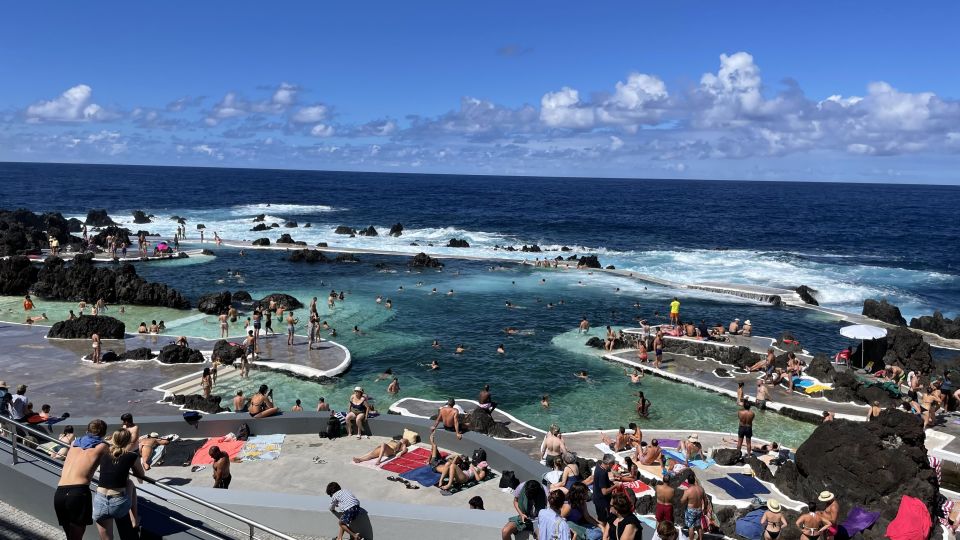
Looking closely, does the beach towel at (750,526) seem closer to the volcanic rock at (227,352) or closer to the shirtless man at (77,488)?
the shirtless man at (77,488)

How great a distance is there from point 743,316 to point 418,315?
20.1 m

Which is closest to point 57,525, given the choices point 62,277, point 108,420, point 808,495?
point 108,420

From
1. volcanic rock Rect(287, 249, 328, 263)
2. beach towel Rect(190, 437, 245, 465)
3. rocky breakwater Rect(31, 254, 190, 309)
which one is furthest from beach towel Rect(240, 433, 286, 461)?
volcanic rock Rect(287, 249, 328, 263)

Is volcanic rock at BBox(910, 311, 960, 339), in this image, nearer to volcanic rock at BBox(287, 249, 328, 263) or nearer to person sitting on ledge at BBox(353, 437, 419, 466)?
person sitting on ledge at BBox(353, 437, 419, 466)

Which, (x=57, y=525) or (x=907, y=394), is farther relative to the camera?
(x=907, y=394)

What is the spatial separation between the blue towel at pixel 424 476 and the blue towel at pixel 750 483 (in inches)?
310

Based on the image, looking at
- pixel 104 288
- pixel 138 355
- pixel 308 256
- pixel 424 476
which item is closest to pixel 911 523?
pixel 424 476

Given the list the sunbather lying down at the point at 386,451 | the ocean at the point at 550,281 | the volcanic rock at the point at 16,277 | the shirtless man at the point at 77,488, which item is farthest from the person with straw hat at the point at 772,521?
the volcanic rock at the point at 16,277

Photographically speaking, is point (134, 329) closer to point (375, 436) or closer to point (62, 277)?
point (62, 277)

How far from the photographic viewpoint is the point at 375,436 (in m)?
15.0

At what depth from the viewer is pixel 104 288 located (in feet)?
121

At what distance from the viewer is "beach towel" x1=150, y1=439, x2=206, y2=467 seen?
13523 mm

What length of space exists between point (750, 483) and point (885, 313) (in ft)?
96.7

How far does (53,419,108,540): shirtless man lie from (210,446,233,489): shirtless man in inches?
181
